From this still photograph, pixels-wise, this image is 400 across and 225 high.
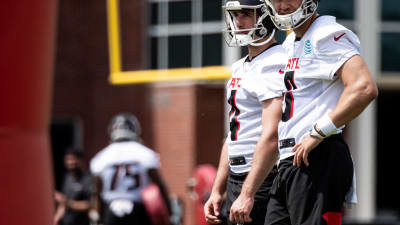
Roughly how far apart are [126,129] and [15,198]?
13.9ft

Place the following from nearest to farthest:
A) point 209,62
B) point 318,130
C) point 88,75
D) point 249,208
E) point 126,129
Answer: point 318,130 < point 249,208 < point 126,129 < point 209,62 < point 88,75

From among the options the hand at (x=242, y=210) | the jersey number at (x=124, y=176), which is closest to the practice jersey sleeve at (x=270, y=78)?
the hand at (x=242, y=210)

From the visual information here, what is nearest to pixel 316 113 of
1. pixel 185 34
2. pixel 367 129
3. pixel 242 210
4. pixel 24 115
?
pixel 242 210

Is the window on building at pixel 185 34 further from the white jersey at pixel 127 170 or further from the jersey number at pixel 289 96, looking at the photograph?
the jersey number at pixel 289 96

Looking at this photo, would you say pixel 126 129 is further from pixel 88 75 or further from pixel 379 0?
pixel 88 75

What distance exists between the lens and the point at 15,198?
16.5 feet

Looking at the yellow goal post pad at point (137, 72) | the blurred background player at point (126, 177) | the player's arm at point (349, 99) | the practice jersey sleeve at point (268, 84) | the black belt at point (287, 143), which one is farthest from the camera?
the yellow goal post pad at point (137, 72)

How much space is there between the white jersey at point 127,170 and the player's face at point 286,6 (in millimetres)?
4569

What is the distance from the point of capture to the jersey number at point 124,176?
9141 millimetres

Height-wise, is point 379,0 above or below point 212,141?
above

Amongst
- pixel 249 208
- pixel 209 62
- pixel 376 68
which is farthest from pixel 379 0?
pixel 249 208

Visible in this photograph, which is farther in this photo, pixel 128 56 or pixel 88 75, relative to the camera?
pixel 88 75

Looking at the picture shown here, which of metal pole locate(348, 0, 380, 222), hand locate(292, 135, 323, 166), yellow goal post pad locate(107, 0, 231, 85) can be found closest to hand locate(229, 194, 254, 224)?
hand locate(292, 135, 323, 166)

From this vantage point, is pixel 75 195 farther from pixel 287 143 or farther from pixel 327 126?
pixel 327 126
